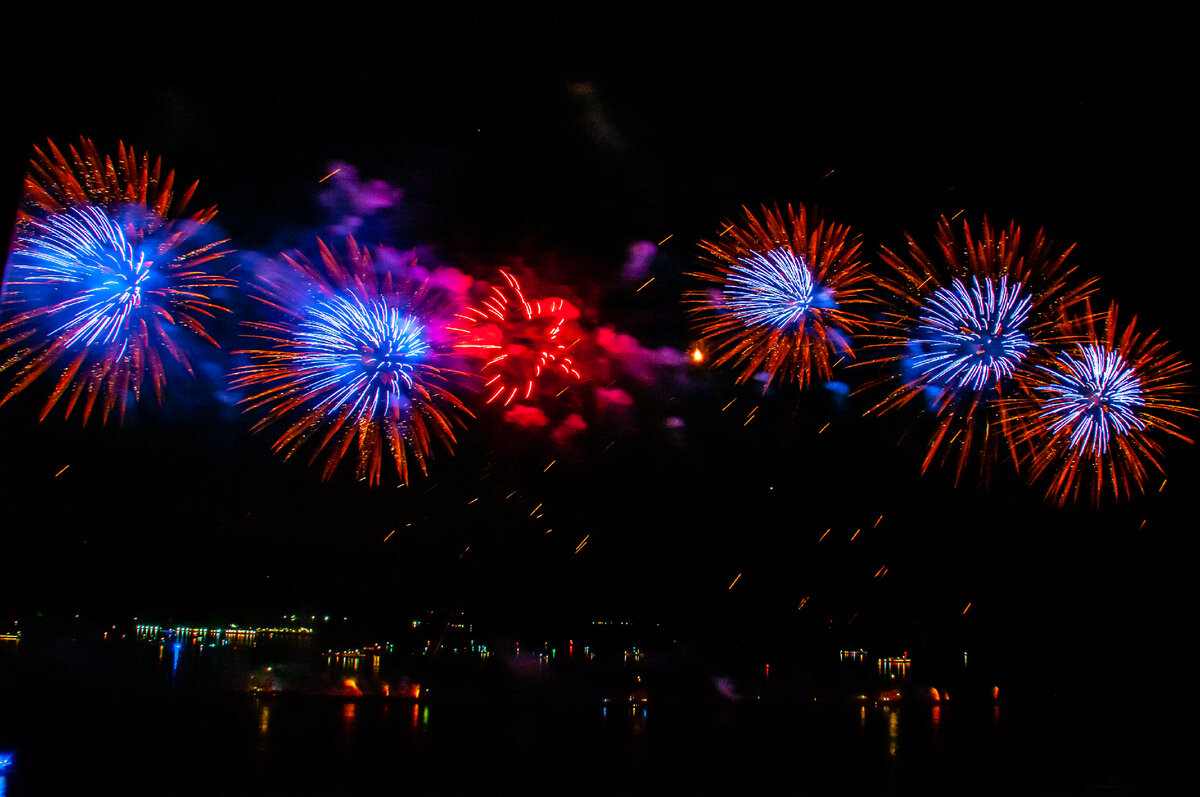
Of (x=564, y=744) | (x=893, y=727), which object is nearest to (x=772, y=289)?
(x=564, y=744)

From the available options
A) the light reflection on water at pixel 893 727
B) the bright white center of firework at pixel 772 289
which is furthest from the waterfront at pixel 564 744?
the bright white center of firework at pixel 772 289

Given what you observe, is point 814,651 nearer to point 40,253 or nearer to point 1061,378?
point 1061,378

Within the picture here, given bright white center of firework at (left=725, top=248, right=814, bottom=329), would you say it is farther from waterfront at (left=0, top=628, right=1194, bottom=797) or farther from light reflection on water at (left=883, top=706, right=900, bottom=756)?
light reflection on water at (left=883, top=706, right=900, bottom=756)

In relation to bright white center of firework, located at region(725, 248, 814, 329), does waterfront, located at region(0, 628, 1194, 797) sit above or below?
below

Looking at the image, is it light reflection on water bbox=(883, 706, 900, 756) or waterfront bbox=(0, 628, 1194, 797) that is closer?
waterfront bbox=(0, 628, 1194, 797)

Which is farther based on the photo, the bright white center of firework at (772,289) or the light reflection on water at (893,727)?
the light reflection on water at (893,727)

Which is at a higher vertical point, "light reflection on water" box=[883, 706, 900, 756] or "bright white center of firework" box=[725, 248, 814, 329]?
"bright white center of firework" box=[725, 248, 814, 329]

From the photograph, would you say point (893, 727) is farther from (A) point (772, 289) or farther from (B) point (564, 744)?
(A) point (772, 289)

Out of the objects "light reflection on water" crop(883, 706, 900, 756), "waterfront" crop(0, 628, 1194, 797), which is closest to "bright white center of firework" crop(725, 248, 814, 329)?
"waterfront" crop(0, 628, 1194, 797)

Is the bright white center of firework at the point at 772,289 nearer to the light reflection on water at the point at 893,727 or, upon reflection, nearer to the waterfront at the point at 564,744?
the waterfront at the point at 564,744
